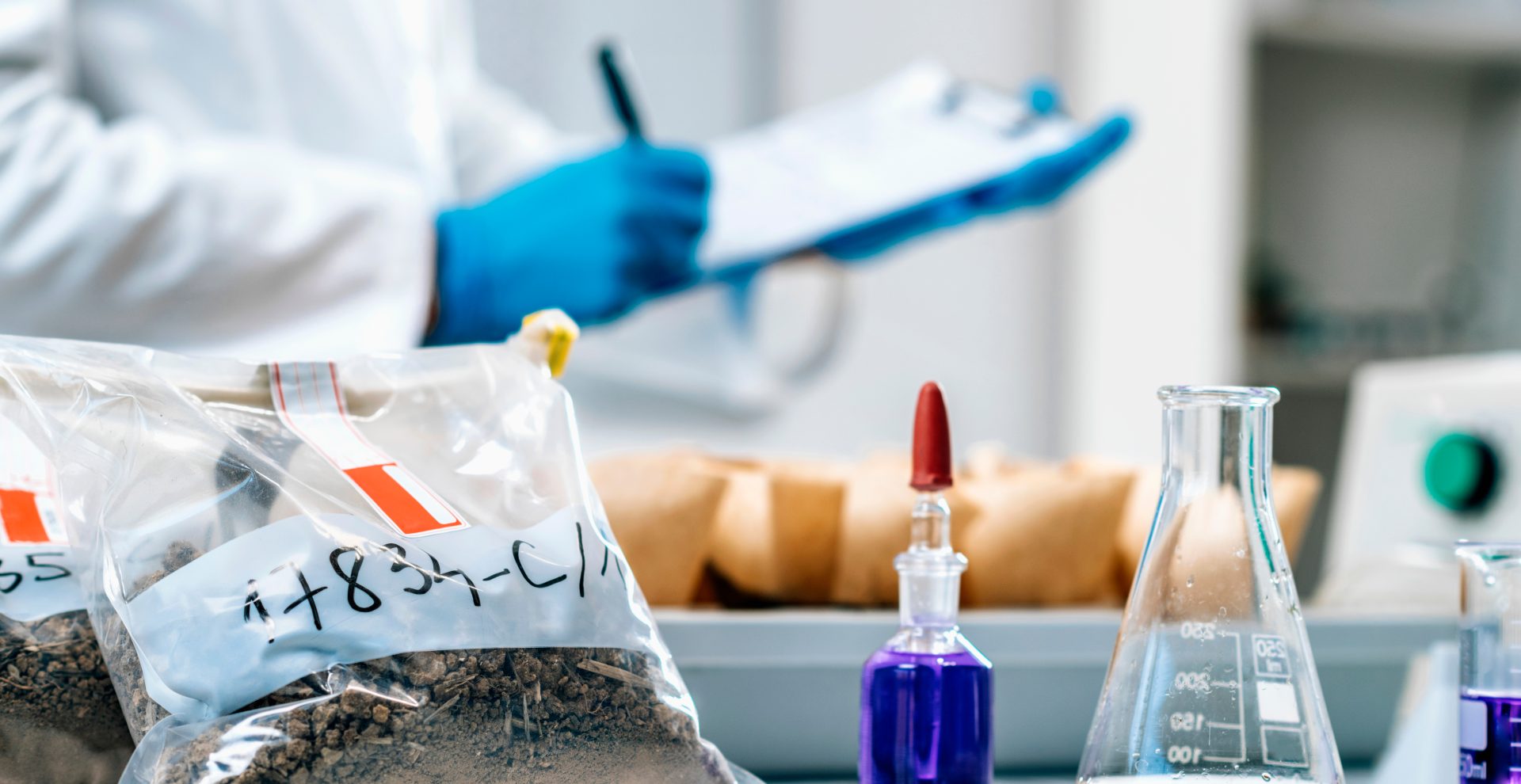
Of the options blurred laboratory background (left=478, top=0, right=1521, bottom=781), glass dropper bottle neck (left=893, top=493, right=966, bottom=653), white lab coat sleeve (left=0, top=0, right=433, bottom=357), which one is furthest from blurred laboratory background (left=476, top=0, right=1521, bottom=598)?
glass dropper bottle neck (left=893, top=493, right=966, bottom=653)

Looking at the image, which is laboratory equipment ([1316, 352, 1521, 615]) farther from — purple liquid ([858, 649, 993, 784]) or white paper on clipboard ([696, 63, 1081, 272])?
purple liquid ([858, 649, 993, 784])

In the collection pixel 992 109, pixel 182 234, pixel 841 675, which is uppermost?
pixel 992 109

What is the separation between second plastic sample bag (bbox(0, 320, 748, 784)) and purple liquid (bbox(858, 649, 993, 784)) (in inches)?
2.2

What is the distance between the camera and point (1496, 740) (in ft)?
1.09

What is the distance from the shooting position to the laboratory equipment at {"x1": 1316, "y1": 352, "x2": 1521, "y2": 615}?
0.72 metres

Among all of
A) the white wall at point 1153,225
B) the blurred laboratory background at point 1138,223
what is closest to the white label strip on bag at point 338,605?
the blurred laboratory background at point 1138,223

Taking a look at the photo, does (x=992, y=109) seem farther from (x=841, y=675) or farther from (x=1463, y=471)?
(x=841, y=675)

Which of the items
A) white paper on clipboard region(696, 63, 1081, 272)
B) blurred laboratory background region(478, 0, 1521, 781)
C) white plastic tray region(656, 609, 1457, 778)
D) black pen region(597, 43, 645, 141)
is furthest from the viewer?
blurred laboratory background region(478, 0, 1521, 781)

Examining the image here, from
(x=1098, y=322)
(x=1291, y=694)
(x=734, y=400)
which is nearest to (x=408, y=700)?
(x=1291, y=694)

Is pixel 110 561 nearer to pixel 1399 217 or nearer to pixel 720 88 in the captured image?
pixel 720 88

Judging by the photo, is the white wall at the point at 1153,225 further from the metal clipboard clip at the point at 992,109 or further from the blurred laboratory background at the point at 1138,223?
the metal clipboard clip at the point at 992,109

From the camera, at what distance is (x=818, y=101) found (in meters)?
1.90

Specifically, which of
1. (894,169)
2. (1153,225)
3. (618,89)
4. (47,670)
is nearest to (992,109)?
(894,169)

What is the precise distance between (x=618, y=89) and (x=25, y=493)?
501 mm
